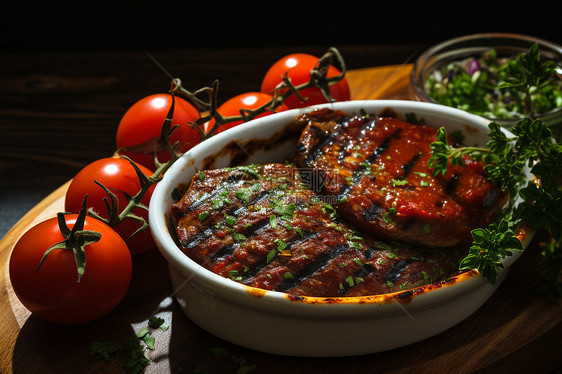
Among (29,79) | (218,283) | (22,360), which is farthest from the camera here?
(29,79)

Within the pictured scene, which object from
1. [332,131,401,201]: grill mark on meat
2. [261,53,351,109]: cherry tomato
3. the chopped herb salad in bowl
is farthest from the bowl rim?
the chopped herb salad in bowl

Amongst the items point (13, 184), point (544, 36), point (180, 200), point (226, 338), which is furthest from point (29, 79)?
point (544, 36)

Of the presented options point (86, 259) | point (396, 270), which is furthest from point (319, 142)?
point (86, 259)

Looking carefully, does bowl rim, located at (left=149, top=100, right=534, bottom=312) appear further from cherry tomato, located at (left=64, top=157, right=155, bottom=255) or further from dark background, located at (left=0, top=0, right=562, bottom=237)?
dark background, located at (left=0, top=0, right=562, bottom=237)

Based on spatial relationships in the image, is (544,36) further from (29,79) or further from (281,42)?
(29,79)

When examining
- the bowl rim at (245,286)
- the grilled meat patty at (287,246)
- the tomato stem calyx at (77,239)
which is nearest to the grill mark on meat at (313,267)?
the grilled meat patty at (287,246)

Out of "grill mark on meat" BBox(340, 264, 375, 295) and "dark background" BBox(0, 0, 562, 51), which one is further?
"dark background" BBox(0, 0, 562, 51)

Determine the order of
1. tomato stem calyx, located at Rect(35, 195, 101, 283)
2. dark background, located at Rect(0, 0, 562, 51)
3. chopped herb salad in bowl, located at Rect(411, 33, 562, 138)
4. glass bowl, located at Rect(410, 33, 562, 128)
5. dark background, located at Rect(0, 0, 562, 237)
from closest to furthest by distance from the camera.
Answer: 1. tomato stem calyx, located at Rect(35, 195, 101, 283)
2. chopped herb salad in bowl, located at Rect(411, 33, 562, 138)
3. glass bowl, located at Rect(410, 33, 562, 128)
4. dark background, located at Rect(0, 0, 562, 237)
5. dark background, located at Rect(0, 0, 562, 51)
